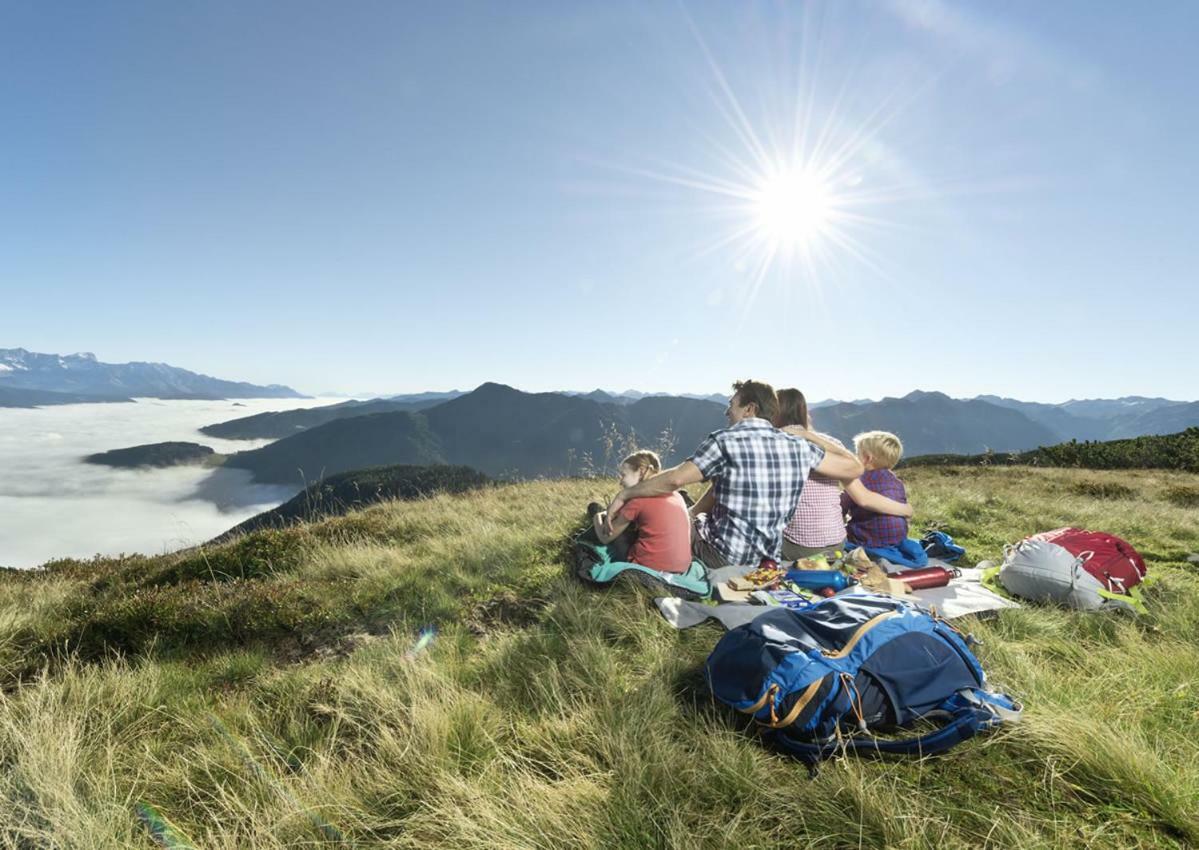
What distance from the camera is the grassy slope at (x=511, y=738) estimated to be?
73.4 inches

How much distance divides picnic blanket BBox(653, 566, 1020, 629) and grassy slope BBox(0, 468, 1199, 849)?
195 millimetres

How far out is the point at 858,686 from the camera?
2.39 metres

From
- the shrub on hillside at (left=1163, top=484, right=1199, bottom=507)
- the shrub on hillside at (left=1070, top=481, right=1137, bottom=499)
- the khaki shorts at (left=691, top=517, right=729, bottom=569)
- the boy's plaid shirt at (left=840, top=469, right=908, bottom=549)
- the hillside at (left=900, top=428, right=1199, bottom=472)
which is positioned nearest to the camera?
the khaki shorts at (left=691, top=517, right=729, bottom=569)

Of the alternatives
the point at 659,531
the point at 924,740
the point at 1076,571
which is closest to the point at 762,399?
the point at 659,531

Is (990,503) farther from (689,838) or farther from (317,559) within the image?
(317,559)

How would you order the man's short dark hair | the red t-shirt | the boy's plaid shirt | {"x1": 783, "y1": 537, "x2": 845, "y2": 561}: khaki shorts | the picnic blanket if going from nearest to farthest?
1. the picnic blanket
2. the red t-shirt
3. the man's short dark hair
4. {"x1": 783, "y1": 537, "x2": 845, "y2": 561}: khaki shorts
5. the boy's plaid shirt

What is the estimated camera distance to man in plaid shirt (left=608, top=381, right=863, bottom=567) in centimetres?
451

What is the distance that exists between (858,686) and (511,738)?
1.70m

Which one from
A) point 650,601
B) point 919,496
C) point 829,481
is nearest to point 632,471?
point 650,601

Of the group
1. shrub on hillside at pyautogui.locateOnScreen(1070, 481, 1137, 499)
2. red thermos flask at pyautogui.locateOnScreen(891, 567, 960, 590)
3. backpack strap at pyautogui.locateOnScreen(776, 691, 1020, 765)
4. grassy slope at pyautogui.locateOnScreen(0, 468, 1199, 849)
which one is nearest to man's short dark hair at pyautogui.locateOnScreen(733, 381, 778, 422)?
red thermos flask at pyautogui.locateOnScreen(891, 567, 960, 590)

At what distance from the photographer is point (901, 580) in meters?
4.67

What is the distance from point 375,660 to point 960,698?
3315 mm

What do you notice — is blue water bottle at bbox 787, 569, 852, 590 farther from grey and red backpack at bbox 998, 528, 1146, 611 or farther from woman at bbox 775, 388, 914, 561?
grey and red backpack at bbox 998, 528, 1146, 611

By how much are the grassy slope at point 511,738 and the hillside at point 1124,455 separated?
27.2m
